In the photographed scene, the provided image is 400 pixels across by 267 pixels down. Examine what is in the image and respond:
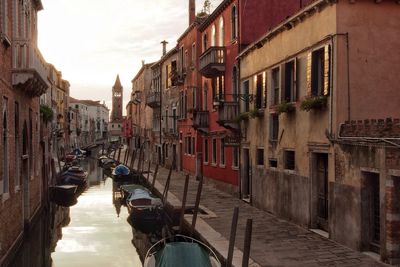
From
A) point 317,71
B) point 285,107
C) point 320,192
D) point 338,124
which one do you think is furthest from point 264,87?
point 338,124

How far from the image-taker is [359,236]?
10.2 metres

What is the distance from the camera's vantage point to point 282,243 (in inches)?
448

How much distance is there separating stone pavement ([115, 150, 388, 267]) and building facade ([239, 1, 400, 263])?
34 cm

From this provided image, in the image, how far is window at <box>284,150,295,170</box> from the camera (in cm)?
1431

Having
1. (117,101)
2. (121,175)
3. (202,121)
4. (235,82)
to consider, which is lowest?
(121,175)

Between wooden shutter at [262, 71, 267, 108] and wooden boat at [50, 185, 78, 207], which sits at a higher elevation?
wooden shutter at [262, 71, 267, 108]

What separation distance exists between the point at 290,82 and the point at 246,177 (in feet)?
19.4

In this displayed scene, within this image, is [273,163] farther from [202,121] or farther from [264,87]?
[202,121]

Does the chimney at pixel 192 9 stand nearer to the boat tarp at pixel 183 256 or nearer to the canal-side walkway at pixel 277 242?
the canal-side walkway at pixel 277 242

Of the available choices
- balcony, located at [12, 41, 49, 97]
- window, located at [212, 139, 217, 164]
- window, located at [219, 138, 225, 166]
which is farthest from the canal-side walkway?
balcony, located at [12, 41, 49, 97]

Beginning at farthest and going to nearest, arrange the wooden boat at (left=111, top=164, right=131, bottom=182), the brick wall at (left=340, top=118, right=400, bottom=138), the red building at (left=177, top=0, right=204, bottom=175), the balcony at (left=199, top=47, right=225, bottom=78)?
the wooden boat at (left=111, top=164, right=131, bottom=182), the red building at (left=177, top=0, right=204, bottom=175), the balcony at (left=199, top=47, right=225, bottom=78), the brick wall at (left=340, top=118, right=400, bottom=138)

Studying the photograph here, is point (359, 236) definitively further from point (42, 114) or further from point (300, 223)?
point (42, 114)

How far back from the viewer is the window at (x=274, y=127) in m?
15.5

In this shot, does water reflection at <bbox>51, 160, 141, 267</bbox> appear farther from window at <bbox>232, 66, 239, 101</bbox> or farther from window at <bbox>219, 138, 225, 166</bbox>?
window at <bbox>232, 66, 239, 101</bbox>
